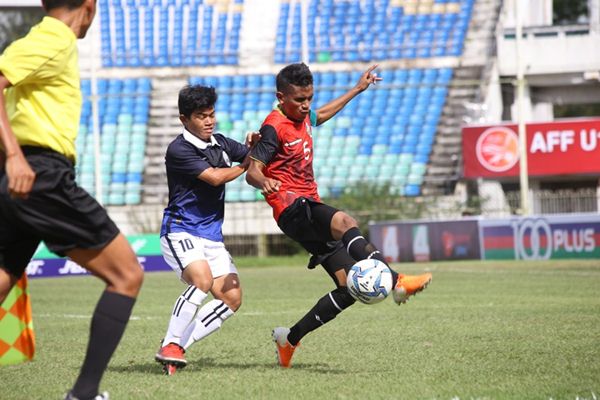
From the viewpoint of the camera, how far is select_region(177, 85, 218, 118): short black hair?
846cm

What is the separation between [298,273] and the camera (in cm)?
2142

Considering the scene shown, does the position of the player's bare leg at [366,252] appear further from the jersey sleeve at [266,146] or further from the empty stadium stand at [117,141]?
the empty stadium stand at [117,141]

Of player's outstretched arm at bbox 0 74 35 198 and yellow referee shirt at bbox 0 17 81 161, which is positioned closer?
player's outstretched arm at bbox 0 74 35 198

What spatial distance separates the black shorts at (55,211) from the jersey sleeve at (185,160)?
2679 mm

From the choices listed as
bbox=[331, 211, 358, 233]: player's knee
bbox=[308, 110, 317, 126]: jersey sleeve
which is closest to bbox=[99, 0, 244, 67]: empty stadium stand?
bbox=[308, 110, 317, 126]: jersey sleeve

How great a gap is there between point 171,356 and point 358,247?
4.98ft

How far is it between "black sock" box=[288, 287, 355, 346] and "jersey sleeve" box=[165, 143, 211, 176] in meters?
1.33

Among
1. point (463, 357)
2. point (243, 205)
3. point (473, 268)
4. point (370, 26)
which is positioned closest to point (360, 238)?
point (463, 357)

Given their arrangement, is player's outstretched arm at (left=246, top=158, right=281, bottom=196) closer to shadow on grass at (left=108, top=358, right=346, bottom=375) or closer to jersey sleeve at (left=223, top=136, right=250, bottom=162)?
jersey sleeve at (left=223, top=136, right=250, bottom=162)

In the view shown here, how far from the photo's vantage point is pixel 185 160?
8.38 m

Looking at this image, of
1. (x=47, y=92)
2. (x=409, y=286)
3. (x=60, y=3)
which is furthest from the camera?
(x=409, y=286)

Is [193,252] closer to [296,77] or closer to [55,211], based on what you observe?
[296,77]

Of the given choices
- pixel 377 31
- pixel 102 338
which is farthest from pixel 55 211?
pixel 377 31

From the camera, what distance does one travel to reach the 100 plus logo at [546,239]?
22.3 metres
